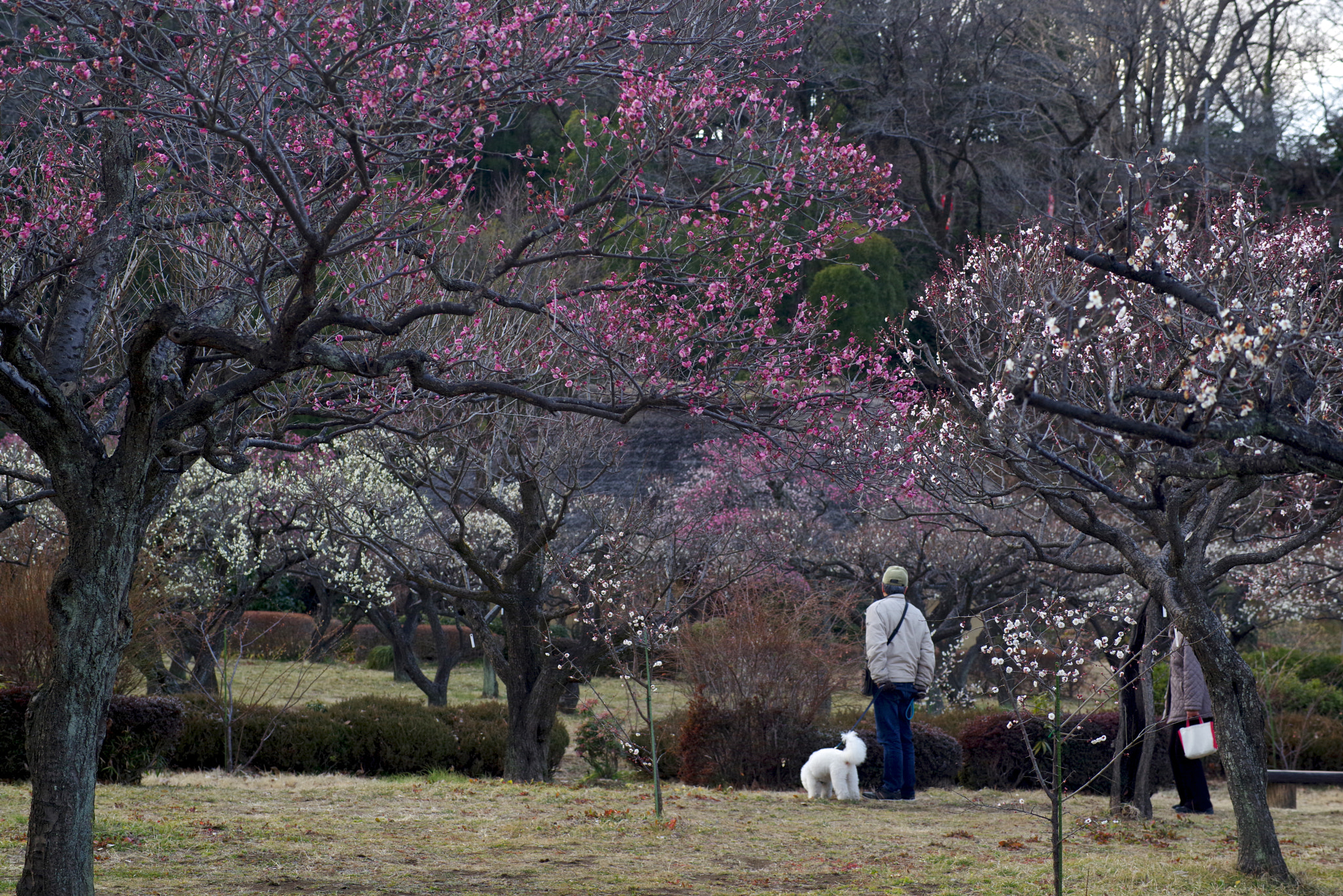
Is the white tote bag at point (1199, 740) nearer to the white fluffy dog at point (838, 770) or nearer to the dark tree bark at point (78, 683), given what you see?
the white fluffy dog at point (838, 770)

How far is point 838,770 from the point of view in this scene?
27.2 ft

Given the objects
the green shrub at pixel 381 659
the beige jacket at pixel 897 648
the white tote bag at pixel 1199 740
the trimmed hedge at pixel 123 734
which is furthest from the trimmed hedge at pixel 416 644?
the white tote bag at pixel 1199 740

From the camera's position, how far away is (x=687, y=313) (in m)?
6.72

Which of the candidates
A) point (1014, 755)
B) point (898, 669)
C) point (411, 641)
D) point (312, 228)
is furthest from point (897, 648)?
point (411, 641)

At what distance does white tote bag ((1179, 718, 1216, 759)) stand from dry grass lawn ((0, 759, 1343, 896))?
56 centimetres

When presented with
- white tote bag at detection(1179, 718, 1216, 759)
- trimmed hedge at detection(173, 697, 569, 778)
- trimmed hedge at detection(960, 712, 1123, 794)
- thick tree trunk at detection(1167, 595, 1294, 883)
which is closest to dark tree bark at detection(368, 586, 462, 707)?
trimmed hedge at detection(173, 697, 569, 778)

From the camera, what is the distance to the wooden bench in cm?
870

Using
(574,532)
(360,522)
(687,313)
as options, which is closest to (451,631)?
(574,532)

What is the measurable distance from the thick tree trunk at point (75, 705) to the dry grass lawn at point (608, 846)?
0.61 m

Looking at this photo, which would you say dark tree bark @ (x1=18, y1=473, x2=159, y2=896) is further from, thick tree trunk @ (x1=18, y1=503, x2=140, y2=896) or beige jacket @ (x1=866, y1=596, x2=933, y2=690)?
beige jacket @ (x1=866, y1=596, x2=933, y2=690)

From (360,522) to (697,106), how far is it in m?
12.1

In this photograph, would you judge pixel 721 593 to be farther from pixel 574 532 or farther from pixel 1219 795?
pixel 574 532

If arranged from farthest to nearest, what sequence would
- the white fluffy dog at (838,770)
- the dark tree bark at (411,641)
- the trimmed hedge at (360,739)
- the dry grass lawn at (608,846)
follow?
the dark tree bark at (411,641) → the trimmed hedge at (360,739) → the white fluffy dog at (838,770) → the dry grass lawn at (608,846)

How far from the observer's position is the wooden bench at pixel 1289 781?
8.70 meters
